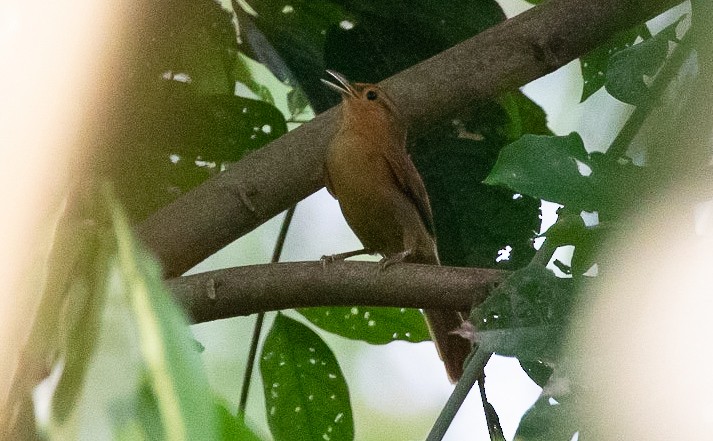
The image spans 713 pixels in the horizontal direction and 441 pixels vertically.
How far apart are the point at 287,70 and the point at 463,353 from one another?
893 millimetres

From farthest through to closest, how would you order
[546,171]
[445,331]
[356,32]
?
[445,331]
[356,32]
[546,171]

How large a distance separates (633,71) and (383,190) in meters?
1.05

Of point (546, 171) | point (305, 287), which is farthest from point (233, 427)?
point (305, 287)

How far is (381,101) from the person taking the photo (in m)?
2.49

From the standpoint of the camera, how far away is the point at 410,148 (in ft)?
8.13

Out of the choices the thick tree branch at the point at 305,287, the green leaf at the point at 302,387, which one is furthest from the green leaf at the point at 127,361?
the green leaf at the point at 302,387

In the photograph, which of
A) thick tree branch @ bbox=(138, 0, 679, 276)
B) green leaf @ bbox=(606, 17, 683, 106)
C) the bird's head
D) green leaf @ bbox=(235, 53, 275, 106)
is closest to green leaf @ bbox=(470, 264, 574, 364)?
green leaf @ bbox=(606, 17, 683, 106)

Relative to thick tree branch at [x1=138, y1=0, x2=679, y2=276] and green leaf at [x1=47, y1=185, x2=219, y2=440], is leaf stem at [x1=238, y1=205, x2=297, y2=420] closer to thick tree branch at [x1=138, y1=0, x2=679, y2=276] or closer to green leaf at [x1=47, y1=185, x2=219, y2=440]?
thick tree branch at [x1=138, y1=0, x2=679, y2=276]

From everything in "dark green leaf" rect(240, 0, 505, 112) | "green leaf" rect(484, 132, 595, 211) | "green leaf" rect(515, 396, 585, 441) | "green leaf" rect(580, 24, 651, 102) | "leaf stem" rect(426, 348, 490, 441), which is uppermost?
"dark green leaf" rect(240, 0, 505, 112)

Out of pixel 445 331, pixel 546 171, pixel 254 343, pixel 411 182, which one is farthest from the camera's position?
pixel 411 182

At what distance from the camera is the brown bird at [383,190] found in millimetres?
2332

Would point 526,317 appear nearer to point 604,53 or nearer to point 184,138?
point 184,138

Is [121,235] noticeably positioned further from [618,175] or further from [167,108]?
[167,108]

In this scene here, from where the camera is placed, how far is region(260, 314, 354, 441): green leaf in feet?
6.84
